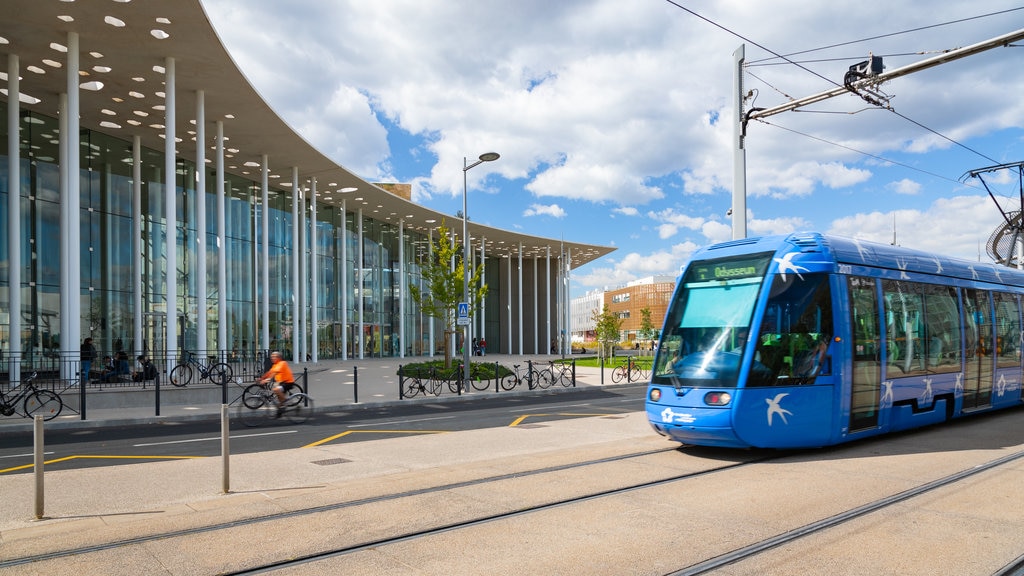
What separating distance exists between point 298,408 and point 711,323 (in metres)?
10.7

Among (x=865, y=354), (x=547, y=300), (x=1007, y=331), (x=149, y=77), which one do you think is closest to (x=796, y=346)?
(x=865, y=354)

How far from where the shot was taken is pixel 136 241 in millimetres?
31844

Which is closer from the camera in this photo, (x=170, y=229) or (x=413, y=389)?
(x=413, y=389)

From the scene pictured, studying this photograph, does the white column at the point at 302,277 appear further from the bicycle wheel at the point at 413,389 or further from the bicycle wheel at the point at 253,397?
the bicycle wheel at the point at 253,397

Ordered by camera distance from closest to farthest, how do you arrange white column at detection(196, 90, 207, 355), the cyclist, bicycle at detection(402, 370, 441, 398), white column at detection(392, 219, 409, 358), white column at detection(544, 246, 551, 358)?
1. the cyclist
2. bicycle at detection(402, 370, 441, 398)
3. white column at detection(196, 90, 207, 355)
4. white column at detection(392, 219, 409, 358)
5. white column at detection(544, 246, 551, 358)

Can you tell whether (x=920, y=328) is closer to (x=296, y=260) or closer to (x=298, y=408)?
(x=298, y=408)

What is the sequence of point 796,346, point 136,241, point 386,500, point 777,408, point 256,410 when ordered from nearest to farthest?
point 386,500
point 777,408
point 796,346
point 256,410
point 136,241

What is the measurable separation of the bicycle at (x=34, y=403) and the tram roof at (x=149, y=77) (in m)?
10.6

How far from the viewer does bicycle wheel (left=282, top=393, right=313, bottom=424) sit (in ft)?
52.9

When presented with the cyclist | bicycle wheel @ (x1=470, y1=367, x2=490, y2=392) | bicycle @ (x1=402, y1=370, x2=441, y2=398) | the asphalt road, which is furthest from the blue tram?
bicycle wheel @ (x1=470, y1=367, x2=490, y2=392)

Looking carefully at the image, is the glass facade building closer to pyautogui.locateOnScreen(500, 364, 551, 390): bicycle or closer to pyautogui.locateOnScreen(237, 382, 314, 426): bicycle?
pyautogui.locateOnScreen(237, 382, 314, 426): bicycle


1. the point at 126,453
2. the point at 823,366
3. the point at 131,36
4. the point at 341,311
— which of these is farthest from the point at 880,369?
the point at 341,311

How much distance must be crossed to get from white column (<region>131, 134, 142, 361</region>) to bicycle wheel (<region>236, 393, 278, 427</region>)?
17.1 metres

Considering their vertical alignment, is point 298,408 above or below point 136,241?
below
